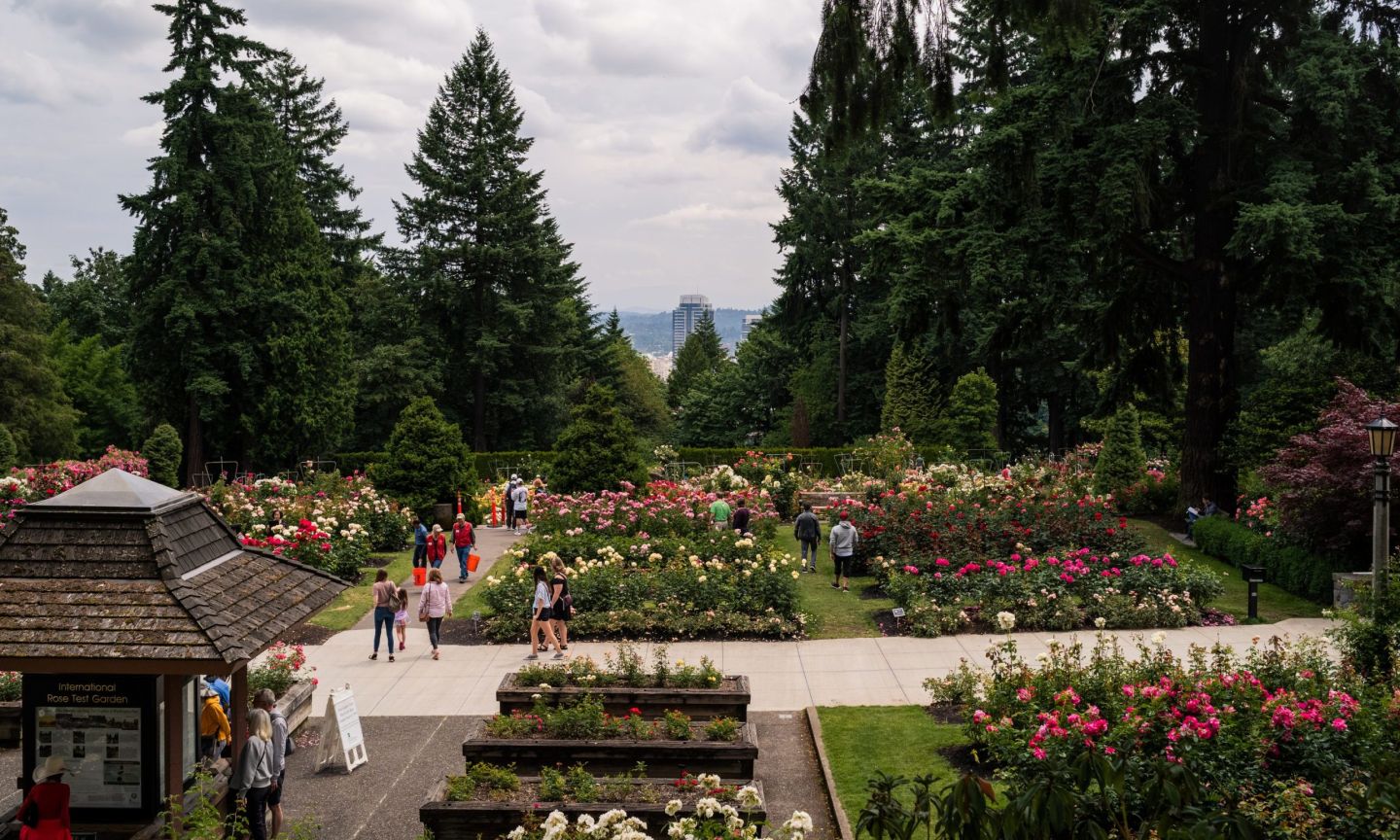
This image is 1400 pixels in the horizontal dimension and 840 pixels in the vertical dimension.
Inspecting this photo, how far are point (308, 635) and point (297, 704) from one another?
5.20 metres

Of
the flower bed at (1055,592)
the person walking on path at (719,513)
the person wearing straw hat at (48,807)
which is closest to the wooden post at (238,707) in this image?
the person wearing straw hat at (48,807)

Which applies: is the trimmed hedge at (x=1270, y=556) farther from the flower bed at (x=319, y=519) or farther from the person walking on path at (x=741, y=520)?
the flower bed at (x=319, y=519)

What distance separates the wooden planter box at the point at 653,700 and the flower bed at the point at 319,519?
28.3 feet

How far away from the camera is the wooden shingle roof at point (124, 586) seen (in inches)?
311

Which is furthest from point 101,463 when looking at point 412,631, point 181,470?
point 412,631

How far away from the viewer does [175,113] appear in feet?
128

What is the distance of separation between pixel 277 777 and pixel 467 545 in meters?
12.2

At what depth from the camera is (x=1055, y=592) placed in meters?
16.9

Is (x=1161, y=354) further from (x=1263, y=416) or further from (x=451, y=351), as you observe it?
(x=451, y=351)

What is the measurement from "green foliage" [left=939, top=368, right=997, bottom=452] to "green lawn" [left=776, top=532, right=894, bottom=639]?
20.5 meters

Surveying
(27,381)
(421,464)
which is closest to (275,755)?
(421,464)

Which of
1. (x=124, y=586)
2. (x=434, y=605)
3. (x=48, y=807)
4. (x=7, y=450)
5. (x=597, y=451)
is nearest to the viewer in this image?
(x=48, y=807)

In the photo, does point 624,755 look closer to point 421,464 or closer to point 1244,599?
point 1244,599

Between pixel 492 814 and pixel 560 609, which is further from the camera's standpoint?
pixel 560 609
